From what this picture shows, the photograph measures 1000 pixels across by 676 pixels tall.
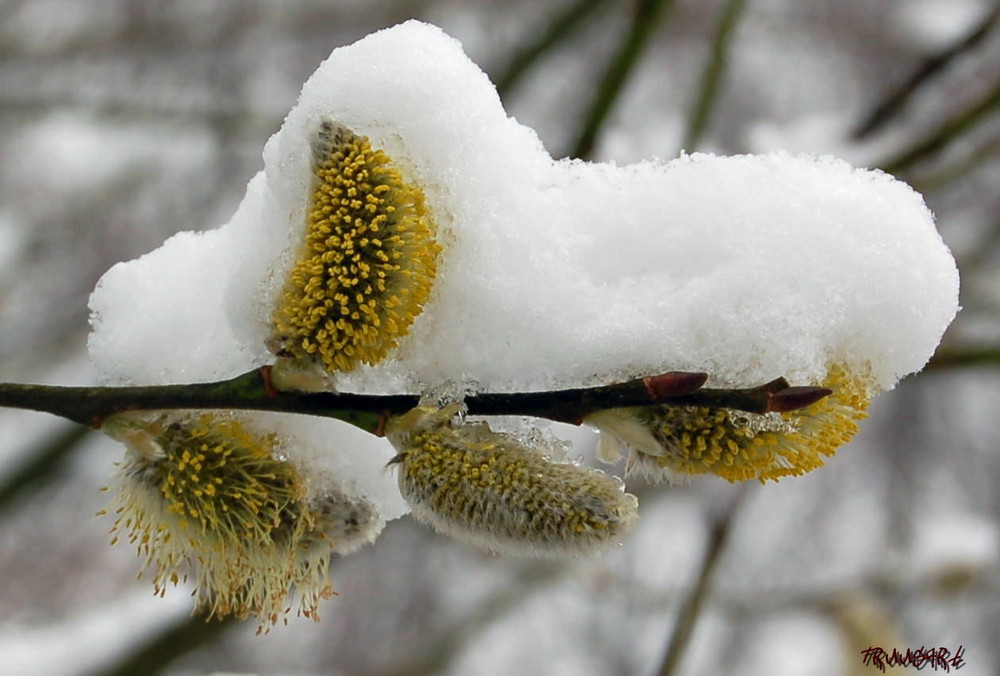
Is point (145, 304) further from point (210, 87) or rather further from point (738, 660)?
point (738, 660)

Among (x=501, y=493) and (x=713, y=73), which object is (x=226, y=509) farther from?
(x=713, y=73)

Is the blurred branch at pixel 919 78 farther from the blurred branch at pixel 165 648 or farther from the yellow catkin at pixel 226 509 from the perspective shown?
the blurred branch at pixel 165 648

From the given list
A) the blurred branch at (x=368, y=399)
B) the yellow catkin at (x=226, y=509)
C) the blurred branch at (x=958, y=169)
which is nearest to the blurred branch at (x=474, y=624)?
the blurred branch at (x=958, y=169)

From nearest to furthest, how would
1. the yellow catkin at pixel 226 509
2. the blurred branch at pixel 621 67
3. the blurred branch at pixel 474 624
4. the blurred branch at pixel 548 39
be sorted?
1. the yellow catkin at pixel 226 509
2. the blurred branch at pixel 621 67
3. the blurred branch at pixel 548 39
4. the blurred branch at pixel 474 624

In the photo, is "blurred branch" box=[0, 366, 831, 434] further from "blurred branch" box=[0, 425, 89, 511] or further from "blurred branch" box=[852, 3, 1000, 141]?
"blurred branch" box=[852, 3, 1000, 141]

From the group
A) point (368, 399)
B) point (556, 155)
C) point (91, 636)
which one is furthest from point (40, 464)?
point (368, 399)
